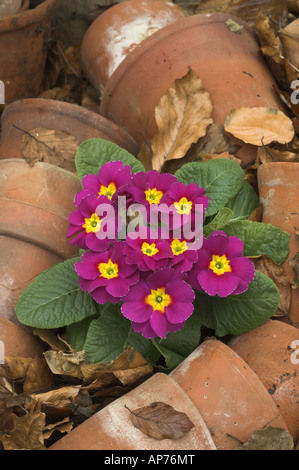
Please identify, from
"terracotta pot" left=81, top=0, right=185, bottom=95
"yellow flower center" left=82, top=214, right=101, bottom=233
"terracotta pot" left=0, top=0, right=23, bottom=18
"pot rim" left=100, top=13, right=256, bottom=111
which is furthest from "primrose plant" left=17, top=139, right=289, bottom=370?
"terracotta pot" left=0, top=0, right=23, bottom=18

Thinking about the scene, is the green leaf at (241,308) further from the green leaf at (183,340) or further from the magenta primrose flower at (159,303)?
the magenta primrose flower at (159,303)

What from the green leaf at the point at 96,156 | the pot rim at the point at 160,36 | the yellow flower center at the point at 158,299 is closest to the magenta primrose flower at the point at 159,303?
the yellow flower center at the point at 158,299

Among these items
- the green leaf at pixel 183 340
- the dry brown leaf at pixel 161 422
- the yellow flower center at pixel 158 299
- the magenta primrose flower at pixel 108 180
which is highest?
the magenta primrose flower at pixel 108 180

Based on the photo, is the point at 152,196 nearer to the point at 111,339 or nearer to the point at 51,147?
the point at 111,339

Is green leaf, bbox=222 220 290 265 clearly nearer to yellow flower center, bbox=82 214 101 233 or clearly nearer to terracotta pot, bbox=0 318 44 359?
yellow flower center, bbox=82 214 101 233

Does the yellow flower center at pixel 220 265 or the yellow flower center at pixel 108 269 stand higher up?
the yellow flower center at pixel 108 269

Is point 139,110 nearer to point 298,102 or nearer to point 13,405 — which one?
point 298,102
